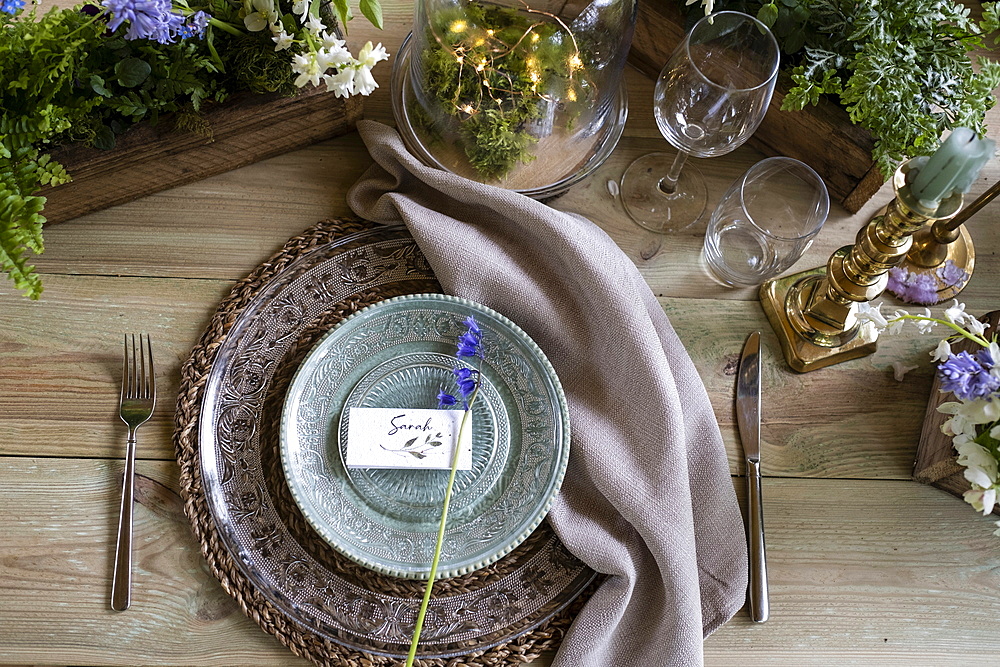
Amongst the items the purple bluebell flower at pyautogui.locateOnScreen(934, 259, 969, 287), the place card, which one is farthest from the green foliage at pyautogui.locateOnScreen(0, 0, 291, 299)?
the purple bluebell flower at pyautogui.locateOnScreen(934, 259, 969, 287)

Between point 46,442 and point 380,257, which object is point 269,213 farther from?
point 46,442

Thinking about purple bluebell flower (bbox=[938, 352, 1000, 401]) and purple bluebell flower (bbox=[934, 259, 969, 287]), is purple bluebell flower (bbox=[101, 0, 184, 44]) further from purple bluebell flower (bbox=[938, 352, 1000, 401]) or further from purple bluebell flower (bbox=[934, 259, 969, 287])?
purple bluebell flower (bbox=[934, 259, 969, 287])

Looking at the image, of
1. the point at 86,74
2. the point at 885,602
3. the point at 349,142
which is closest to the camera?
the point at 86,74

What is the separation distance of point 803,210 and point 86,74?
3.14ft

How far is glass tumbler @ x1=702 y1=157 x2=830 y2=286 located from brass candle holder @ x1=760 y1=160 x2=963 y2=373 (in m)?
0.05

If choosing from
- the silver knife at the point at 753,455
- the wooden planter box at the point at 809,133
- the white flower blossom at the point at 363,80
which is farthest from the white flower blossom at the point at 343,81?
the silver knife at the point at 753,455

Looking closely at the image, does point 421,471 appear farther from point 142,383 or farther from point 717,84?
point 717,84

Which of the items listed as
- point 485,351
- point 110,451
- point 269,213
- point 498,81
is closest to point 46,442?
point 110,451

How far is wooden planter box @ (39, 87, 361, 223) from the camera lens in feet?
3.23

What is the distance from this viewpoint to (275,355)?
0.98 meters

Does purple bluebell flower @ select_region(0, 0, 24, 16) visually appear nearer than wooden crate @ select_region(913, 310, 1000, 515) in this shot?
Yes

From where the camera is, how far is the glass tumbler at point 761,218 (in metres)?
1.05

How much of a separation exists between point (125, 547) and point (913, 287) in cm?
114

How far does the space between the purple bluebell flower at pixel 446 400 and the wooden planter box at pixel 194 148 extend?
441 millimetres
